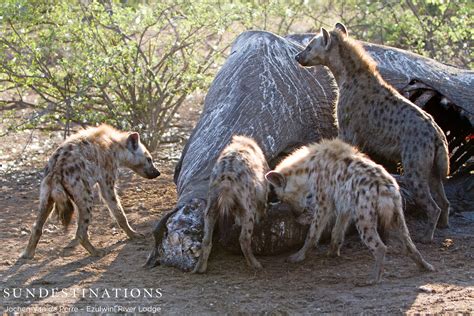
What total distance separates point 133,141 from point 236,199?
150 centimetres

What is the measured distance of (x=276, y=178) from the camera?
18.1 ft

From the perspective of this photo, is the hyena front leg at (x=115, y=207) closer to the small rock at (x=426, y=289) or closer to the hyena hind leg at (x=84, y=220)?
the hyena hind leg at (x=84, y=220)

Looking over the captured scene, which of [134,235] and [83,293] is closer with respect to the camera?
[83,293]

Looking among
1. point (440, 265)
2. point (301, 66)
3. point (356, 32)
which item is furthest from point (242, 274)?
point (356, 32)

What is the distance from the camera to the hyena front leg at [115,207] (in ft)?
19.7

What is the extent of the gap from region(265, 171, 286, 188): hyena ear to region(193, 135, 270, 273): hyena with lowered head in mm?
156

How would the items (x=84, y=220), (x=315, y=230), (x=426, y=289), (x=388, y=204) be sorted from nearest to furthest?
1. (x=426, y=289)
2. (x=388, y=204)
3. (x=315, y=230)
4. (x=84, y=220)

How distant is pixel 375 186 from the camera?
16.1 feet

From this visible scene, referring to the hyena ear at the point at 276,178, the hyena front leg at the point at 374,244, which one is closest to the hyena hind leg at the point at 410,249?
the hyena front leg at the point at 374,244

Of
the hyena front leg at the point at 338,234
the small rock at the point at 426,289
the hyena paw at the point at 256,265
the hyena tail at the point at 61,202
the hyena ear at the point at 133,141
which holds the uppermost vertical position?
the hyena ear at the point at 133,141

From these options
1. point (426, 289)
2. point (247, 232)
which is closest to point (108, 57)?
point (247, 232)

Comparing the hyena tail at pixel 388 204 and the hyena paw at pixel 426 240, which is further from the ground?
the hyena tail at pixel 388 204

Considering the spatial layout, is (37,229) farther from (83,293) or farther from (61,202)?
(83,293)

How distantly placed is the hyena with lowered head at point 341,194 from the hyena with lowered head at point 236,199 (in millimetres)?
245
